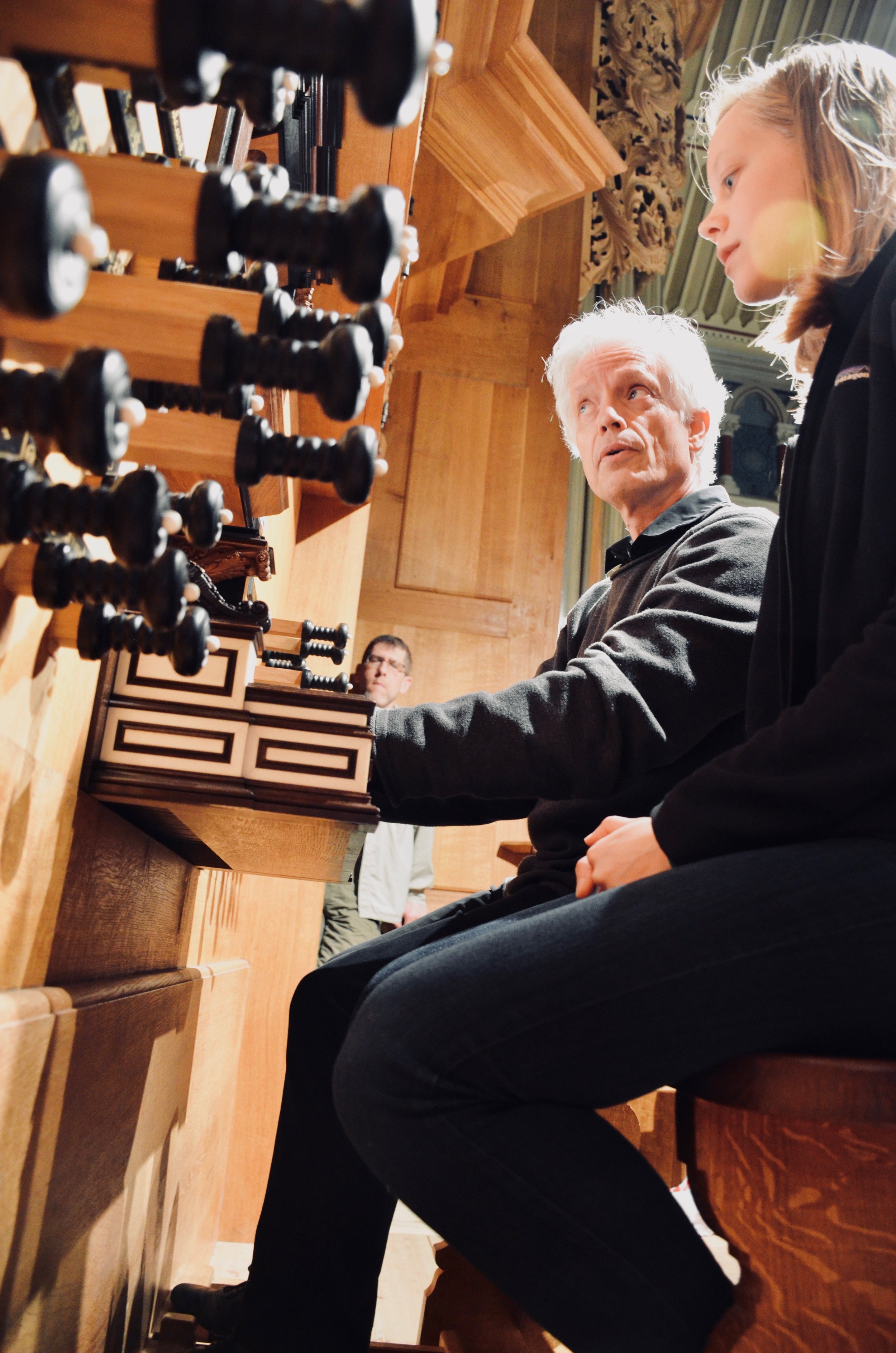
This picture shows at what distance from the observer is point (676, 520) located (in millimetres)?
1324

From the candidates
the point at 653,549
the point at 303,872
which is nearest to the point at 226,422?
the point at 653,549

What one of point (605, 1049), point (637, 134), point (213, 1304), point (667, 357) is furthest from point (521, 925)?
point (637, 134)

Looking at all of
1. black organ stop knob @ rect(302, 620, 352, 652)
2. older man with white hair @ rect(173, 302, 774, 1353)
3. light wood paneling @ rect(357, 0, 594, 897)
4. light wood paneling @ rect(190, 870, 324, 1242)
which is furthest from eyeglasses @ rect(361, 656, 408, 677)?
black organ stop knob @ rect(302, 620, 352, 652)

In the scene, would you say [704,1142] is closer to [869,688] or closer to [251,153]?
[869,688]

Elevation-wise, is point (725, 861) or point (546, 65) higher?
point (546, 65)

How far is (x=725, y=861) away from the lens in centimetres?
71

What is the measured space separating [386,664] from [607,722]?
7.43ft

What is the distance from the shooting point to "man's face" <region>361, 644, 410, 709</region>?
10.3 feet

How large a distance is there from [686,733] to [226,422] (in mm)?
667

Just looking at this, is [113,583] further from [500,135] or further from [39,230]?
[500,135]

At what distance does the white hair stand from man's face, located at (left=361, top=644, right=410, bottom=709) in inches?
62.2

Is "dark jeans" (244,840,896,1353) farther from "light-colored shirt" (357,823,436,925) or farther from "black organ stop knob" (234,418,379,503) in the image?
"light-colored shirt" (357,823,436,925)

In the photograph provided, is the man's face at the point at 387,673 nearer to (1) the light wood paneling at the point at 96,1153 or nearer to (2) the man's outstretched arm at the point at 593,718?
(1) the light wood paneling at the point at 96,1153

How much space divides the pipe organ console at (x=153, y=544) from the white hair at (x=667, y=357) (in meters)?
0.37
